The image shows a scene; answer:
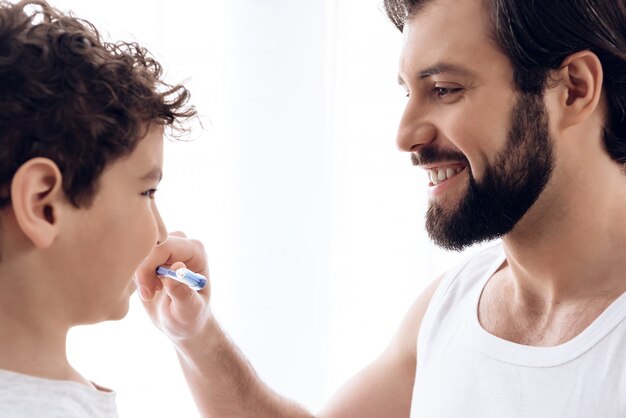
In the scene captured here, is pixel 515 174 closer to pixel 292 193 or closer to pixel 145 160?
pixel 145 160

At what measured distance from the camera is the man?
1.26m

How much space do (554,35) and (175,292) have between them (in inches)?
27.5

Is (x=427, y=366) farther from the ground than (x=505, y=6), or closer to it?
closer to it

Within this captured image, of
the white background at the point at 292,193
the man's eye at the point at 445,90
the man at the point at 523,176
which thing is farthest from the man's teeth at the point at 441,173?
the white background at the point at 292,193

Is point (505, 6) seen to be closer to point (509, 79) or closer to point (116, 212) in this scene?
point (509, 79)

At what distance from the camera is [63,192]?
0.98 metres

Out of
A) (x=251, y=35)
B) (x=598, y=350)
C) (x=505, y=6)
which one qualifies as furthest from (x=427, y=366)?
(x=251, y=35)

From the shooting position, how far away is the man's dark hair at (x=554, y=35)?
1.27 meters

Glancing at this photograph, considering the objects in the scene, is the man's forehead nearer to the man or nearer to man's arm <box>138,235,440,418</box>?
the man

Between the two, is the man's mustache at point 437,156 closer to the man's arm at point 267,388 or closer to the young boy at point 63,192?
the man's arm at point 267,388

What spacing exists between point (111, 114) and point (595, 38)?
28.6 inches

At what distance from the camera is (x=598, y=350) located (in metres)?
1.19

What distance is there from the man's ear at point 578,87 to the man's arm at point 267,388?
0.40 meters

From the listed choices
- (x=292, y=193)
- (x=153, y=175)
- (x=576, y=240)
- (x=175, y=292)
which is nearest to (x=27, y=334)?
(x=153, y=175)
